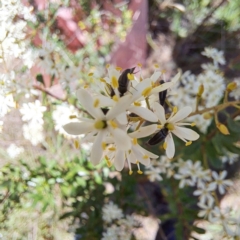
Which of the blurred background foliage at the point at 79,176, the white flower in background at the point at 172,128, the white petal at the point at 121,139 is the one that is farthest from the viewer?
the blurred background foliage at the point at 79,176

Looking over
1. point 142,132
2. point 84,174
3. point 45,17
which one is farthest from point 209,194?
point 45,17

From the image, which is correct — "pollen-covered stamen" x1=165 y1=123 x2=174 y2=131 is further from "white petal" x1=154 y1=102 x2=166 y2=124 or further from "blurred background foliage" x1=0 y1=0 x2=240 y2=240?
"blurred background foliage" x1=0 y1=0 x2=240 y2=240

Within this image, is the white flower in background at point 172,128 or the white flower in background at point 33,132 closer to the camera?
the white flower in background at point 172,128

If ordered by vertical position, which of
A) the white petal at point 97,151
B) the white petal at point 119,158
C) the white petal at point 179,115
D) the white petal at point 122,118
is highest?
the white petal at point 122,118

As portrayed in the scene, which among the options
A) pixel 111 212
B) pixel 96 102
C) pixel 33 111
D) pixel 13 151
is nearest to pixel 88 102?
pixel 96 102

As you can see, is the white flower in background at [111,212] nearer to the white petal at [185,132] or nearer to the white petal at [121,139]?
the white petal at [185,132]

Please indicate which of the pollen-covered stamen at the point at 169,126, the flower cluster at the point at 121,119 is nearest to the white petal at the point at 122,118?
the flower cluster at the point at 121,119

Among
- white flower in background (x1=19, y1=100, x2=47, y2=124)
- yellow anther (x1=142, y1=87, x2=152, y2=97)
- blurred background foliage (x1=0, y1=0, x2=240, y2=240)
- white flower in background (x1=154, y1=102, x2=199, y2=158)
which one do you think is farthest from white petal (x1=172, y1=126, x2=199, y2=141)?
white flower in background (x1=19, y1=100, x2=47, y2=124)

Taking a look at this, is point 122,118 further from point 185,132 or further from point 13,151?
point 13,151
